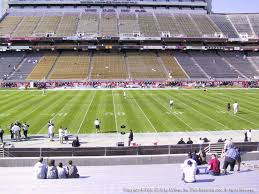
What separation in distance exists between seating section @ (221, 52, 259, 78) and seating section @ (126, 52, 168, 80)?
55.1 ft

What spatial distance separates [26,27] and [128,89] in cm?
4420

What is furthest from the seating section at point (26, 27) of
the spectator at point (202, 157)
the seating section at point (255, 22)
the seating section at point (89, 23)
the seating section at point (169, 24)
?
→ the spectator at point (202, 157)

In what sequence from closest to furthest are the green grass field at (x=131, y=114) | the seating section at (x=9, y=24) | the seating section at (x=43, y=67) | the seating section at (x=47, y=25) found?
the green grass field at (x=131, y=114) → the seating section at (x=43, y=67) → the seating section at (x=9, y=24) → the seating section at (x=47, y=25)

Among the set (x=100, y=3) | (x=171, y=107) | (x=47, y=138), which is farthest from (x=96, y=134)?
(x=100, y=3)

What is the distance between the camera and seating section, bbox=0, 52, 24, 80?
83.5m

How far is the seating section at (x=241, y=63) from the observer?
287 feet

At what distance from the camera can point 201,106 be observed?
43969 millimetres

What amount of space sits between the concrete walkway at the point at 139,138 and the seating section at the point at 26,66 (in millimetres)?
55576

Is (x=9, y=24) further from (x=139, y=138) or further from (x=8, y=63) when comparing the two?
(x=139, y=138)

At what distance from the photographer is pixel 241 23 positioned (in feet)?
354

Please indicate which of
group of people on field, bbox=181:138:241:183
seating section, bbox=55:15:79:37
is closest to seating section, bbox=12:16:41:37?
seating section, bbox=55:15:79:37

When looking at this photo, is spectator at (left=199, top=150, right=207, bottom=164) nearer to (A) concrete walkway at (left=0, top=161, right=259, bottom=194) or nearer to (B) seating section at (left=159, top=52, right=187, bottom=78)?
(A) concrete walkway at (left=0, top=161, right=259, bottom=194)

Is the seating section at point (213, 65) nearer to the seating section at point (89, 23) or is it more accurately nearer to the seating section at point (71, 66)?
the seating section at point (71, 66)

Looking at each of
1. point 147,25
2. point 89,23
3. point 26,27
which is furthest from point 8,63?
point 147,25
